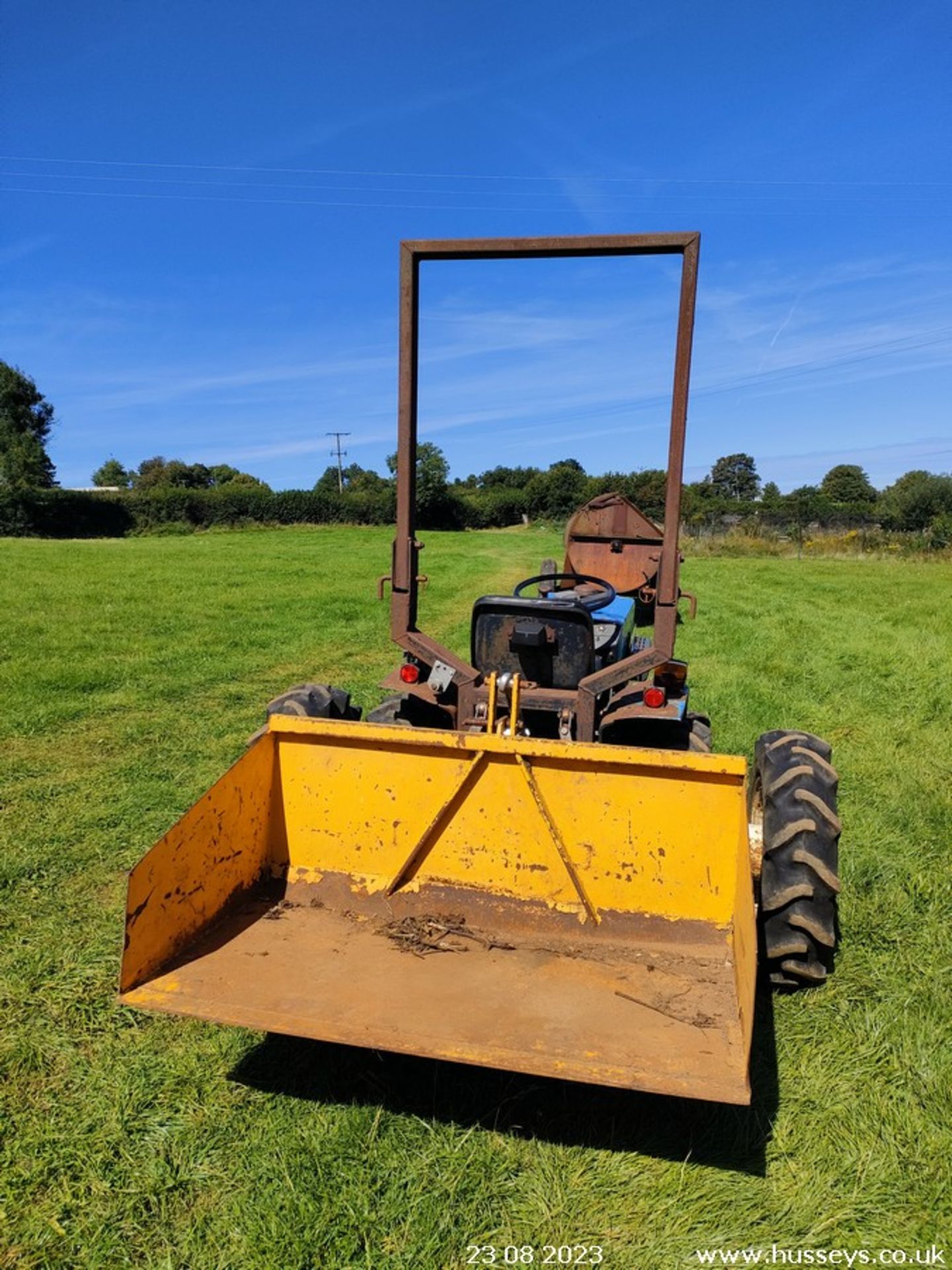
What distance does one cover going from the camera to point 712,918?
318 centimetres

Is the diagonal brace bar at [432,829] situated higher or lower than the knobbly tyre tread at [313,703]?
lower

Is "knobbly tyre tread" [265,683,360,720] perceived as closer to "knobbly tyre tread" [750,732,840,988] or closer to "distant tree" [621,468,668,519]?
"knobbly tyre tread" [750,732,840,988]

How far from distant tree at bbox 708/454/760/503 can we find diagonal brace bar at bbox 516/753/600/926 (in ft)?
272

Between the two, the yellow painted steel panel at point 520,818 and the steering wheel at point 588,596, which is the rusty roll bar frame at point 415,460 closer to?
the yellow painted steel panel at point 520,818

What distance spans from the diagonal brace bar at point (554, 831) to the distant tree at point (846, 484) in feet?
295

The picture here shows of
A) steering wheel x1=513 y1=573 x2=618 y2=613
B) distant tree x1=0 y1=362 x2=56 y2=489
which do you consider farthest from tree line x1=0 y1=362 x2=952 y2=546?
steering wheel x1=513 y1=573 x2=618 y2=613

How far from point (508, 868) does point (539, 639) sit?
3.22 feet

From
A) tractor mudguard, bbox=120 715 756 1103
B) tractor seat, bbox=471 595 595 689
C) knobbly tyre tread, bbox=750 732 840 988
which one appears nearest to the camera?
tractor mudguard, bbox=120 715 756 1103

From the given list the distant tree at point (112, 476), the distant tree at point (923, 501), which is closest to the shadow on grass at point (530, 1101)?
the distant tree at point (923, 501)

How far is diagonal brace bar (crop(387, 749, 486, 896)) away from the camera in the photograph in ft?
11.0

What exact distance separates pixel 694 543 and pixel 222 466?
233ft

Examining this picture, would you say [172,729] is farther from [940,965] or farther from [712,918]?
[940,965]

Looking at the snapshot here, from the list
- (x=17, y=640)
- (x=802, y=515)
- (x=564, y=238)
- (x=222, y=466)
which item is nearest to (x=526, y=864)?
(x=564, y=238)

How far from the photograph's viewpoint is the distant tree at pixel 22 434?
3944cm
